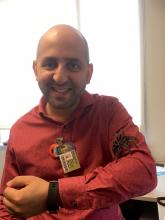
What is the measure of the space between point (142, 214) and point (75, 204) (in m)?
1.68

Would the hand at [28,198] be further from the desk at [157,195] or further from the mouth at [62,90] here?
the desk at [157,195]

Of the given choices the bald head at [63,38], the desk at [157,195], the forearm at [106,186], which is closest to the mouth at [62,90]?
the bald head at [63,38]

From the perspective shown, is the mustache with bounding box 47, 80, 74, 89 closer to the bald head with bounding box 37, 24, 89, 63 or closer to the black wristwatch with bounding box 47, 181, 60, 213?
the bald head with bounding box 37, 24, 89, 63

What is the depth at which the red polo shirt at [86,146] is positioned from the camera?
0.75m

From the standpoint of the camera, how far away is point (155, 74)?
8.43ft

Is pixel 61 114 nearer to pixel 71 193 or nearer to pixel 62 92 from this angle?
pixel 62 92

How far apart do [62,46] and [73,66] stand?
7 centimetres

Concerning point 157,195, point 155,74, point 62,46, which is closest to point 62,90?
point 62,46

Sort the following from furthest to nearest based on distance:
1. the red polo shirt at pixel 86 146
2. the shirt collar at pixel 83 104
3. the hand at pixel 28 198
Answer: the shirt collar at pixel 83 104 < the red polo shirt at pixel 86 146 < the hand at pixel 28 198

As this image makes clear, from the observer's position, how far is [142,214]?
219 centimetres

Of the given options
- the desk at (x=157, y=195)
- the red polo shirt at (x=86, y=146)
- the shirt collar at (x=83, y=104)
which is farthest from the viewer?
the desk at (x=157, y=195)

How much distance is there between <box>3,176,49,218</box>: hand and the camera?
2.06 feet

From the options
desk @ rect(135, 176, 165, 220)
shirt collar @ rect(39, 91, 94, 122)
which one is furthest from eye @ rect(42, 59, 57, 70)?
desk @ rect(135, 176, 165, 220)

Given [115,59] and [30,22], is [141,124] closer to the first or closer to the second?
[115,59]
